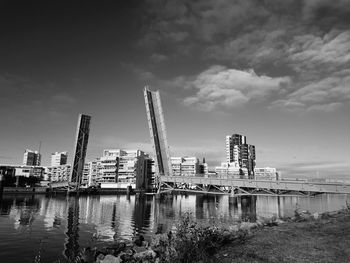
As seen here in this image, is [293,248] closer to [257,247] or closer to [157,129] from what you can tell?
[257,247]

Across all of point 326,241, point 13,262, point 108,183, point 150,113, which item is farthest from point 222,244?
point 108,183

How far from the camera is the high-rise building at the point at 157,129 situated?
86.8 metres

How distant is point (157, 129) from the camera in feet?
290

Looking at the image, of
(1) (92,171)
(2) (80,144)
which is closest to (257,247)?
(2) (80,144)

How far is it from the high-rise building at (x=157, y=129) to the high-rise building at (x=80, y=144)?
4446cm

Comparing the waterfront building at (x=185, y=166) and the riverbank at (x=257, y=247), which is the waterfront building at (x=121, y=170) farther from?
the riverbank at (x=257, y=247)

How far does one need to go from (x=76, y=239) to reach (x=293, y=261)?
2230 centimetres

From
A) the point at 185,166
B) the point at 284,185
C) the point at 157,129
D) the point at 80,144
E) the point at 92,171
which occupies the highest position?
the point at 157,129

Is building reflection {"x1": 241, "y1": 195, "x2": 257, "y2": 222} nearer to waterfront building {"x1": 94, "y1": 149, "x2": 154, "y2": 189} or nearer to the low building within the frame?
waterfront building {"x1": 94, "y1": 149, "x2": 154, "y2": 189}

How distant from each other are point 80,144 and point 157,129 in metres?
47.7

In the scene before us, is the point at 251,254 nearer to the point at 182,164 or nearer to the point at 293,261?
the point at 293,261

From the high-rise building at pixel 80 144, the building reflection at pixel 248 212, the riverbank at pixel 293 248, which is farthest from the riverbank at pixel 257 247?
the high-rise building at pixel 80 144

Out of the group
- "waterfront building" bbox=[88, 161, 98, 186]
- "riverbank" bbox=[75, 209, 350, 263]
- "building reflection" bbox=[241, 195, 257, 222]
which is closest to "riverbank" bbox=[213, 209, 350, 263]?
"riverbank" bbox=[75, 209, 350, 263]

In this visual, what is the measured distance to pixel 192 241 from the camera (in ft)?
33.8
